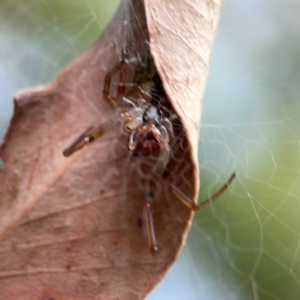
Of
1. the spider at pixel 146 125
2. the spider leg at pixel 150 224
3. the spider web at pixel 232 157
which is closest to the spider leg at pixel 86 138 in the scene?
the spider at pixel 146 125

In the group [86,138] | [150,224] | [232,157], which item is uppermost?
[86,138]

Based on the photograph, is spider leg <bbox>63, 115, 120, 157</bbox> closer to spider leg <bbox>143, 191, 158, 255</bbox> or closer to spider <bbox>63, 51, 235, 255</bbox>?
spider <bbox>63, 51, 235, 255</bbox>

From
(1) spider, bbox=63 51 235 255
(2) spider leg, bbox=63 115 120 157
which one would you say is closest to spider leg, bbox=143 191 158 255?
(1) spider, bbox=63 51 235 255

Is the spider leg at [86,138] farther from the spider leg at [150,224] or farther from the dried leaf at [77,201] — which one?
the spider leg at [150,224]

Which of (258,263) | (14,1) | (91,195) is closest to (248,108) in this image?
(258,263)

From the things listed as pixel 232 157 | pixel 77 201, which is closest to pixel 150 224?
pixel 77 201

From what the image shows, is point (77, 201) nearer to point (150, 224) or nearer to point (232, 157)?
point (150, 224)

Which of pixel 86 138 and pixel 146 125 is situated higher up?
pixel 86 138
